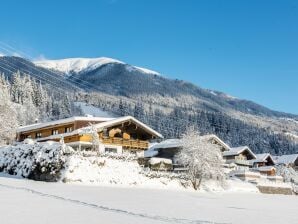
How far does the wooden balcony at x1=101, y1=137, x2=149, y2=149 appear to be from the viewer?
210 feet

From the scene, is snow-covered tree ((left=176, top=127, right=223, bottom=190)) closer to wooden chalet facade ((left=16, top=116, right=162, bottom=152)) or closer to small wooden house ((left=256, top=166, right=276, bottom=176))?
wooden chalet facade ((left=16, top=116, right=162, bottom=152))

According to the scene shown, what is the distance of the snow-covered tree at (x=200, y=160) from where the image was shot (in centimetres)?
5297

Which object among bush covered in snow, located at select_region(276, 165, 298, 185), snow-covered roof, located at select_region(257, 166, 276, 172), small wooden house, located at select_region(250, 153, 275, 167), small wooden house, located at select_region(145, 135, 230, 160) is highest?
small wooden house, located at select_region(145, 135, 230, 160)

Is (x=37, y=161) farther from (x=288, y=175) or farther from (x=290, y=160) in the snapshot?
(x=290, y=160)

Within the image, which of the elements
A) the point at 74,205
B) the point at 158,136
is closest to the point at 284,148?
the point at 158,136

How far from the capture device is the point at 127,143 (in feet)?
216

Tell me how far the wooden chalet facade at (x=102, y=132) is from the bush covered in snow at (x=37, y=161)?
1638cm

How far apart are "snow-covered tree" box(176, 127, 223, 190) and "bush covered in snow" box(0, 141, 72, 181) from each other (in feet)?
57.8

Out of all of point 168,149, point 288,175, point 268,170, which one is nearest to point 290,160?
point 268,170

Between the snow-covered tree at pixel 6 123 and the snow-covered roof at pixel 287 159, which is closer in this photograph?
the snow-covered tree at pixel 6 123

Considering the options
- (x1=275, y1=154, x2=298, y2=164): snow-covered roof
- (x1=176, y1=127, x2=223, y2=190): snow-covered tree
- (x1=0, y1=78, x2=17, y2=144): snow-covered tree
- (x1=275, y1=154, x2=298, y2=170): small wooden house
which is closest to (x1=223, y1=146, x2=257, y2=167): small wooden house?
(x1=275, y1=154, x2=298, y2=164): snow-covered roof

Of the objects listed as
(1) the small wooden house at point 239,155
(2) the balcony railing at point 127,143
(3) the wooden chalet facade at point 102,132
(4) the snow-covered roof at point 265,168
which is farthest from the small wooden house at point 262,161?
(3) the wooden chalet facade at point 102,132

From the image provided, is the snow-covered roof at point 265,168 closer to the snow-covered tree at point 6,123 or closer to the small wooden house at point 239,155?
the small wooden house at point 239,155

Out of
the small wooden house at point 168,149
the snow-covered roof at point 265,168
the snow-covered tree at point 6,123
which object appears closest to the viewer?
the snow-covered tree at point 6,123
